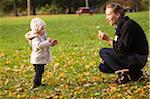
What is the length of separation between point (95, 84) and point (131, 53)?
0.69 meters

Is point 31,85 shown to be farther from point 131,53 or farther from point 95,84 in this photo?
point 131,53

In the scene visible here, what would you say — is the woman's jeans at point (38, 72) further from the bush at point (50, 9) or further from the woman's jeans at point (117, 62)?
the bush at point (50, 9)

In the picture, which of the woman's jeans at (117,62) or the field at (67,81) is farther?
the woman's jeans at (117,62)

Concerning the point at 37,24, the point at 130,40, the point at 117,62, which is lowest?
the point at 117,62

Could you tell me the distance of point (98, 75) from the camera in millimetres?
7254

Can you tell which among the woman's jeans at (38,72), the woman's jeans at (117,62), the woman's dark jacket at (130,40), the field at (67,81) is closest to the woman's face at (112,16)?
the woman's dark jacket at (130,40)

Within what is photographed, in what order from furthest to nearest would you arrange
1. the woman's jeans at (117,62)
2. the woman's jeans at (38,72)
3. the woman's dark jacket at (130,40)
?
the woman's jeans at (38,72)
the woman's jeans at (117,62)
the woman's dark jacket at (130,40)

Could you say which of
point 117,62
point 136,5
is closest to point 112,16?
point 117,62

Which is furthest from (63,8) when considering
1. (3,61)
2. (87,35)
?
(3,61)

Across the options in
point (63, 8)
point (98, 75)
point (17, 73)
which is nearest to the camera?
point (98, 75)

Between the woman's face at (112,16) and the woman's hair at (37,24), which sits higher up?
the woman's face at (112,16)

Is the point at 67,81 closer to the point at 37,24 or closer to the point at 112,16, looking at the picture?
the point at 37,24

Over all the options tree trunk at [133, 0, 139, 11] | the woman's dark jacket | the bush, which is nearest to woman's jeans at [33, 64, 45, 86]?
the woman's dark jacket

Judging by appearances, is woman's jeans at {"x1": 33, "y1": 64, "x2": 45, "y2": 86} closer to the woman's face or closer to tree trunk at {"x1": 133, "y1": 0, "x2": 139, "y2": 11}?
the woman's face
